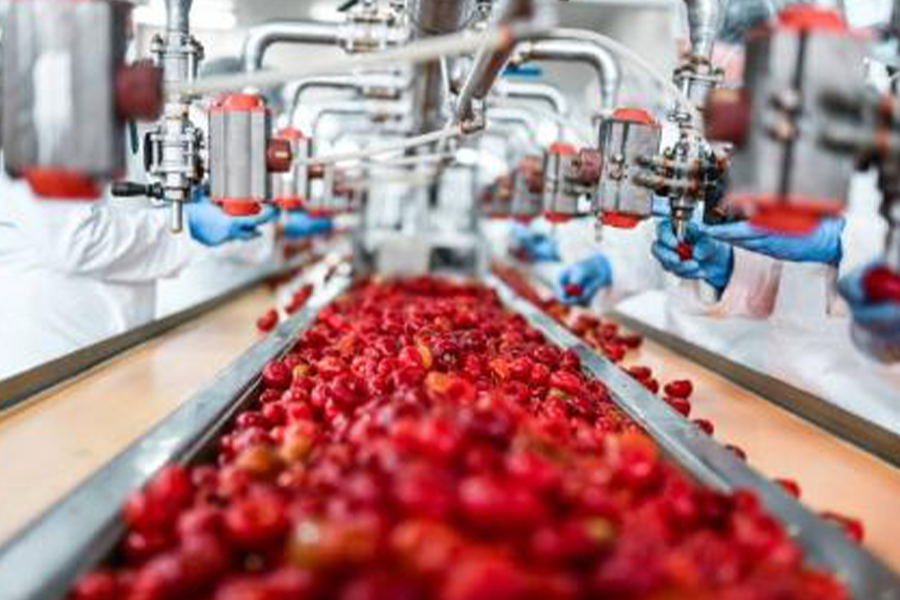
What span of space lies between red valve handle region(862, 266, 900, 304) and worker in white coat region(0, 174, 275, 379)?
8.14 ft

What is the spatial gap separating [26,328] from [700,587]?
2828 millimetres

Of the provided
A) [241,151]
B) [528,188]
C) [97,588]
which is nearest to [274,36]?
[241,151]

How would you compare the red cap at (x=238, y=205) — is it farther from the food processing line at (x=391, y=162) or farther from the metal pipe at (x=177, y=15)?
Result: the metal pipe at (x=177, y=15)

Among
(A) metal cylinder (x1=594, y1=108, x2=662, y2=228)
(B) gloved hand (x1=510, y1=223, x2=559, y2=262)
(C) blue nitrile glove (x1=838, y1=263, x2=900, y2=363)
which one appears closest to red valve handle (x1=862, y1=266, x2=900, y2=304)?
(C) blue nitrile glove (x1=838, y1=263, x2=900, y2=363)

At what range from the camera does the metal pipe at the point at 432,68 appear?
1847 mm

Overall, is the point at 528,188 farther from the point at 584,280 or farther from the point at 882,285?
the point at 882,285

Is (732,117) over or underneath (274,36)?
underneath

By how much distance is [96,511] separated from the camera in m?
1.05

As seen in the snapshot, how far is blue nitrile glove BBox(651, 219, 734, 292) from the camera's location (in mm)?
2676

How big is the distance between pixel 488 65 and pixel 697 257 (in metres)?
1.51

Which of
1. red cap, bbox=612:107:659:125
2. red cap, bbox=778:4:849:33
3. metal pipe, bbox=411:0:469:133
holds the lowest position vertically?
red cap, bbox=612:107:659:125

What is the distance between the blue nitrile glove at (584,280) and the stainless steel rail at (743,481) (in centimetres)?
172

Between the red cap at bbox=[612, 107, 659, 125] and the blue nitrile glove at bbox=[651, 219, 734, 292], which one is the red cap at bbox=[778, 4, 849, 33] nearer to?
the red cap at bbox=[612, 107, 659, 125]

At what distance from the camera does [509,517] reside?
787 millimetres
